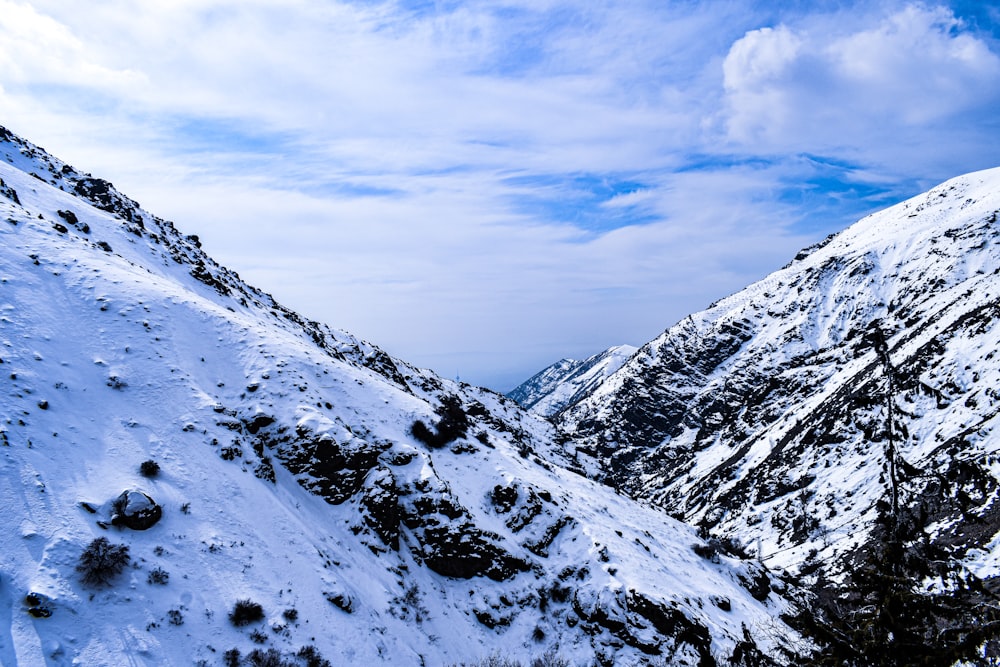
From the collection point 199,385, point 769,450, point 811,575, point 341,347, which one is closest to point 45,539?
point 199,385

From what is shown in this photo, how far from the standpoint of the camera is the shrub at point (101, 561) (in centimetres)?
1894

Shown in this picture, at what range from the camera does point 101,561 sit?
63.6 feet

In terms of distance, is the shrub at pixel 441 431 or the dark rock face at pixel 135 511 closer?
the dark rock face at pixel 135 511

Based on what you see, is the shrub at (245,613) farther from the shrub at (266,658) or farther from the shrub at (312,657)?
the shrub at (312,657)

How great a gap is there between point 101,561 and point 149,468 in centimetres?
603

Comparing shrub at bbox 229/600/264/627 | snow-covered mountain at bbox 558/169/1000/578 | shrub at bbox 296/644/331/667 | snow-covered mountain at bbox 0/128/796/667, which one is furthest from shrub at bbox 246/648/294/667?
snow-covered mountain at bbox 558/169/1000/578

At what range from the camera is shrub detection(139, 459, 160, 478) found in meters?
24.4

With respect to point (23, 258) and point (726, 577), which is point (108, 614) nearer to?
point (23, 258)

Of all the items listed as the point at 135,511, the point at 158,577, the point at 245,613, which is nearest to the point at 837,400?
the point at 245,613

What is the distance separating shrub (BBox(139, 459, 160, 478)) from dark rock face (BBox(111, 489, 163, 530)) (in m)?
1.81

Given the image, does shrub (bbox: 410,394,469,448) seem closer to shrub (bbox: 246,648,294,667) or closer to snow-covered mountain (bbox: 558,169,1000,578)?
shrub (bbox: 246,648,294,667)

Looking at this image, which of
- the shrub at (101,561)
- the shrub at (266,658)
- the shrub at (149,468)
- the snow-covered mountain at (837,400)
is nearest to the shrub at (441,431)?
the shrub at (149,468)

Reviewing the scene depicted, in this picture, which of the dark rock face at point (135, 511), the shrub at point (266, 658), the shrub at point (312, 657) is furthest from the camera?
the dark rock face at point (135, 511)

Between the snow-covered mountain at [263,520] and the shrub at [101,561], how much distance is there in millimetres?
80
